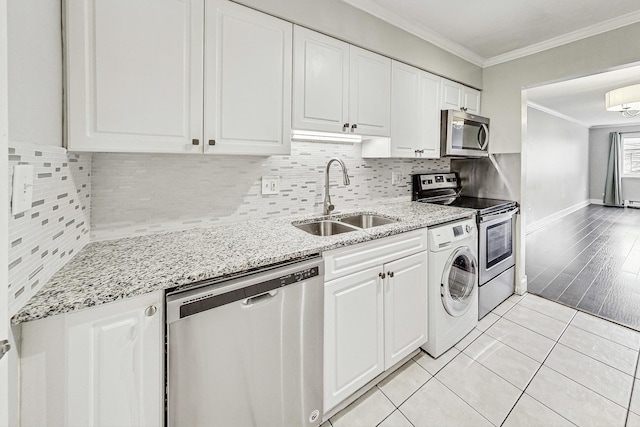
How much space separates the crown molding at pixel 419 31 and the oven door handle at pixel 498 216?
1.48m

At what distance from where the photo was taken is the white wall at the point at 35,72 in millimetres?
783

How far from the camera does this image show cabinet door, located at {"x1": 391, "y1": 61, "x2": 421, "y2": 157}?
2.15m

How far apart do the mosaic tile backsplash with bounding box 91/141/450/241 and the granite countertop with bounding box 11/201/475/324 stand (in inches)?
3.3

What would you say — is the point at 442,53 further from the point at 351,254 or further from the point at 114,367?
the point at 114,367

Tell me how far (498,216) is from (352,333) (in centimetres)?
180

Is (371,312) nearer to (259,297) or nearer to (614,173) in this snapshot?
(259,297)

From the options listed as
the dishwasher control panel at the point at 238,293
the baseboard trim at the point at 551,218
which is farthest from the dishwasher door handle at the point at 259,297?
the baseboard trim at the point at 551,218

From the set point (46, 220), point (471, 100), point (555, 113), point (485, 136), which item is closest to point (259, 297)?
point (46, 220)

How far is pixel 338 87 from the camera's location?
180 centimetres

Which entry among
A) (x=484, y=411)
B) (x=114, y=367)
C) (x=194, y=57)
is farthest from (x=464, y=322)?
(x=194, y=57)

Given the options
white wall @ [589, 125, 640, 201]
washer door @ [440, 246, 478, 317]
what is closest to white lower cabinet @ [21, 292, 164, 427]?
washer door @ [440, 246, 478, 317]

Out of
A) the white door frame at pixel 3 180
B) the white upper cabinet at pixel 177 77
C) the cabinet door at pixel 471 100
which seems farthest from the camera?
the cabinet door at pixel 471 100

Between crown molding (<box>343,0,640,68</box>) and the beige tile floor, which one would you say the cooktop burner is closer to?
the beige tile floor

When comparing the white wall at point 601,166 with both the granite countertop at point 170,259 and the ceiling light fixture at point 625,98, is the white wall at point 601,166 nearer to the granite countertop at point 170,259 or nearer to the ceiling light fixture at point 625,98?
the ceiling light fixture at point 625,98
